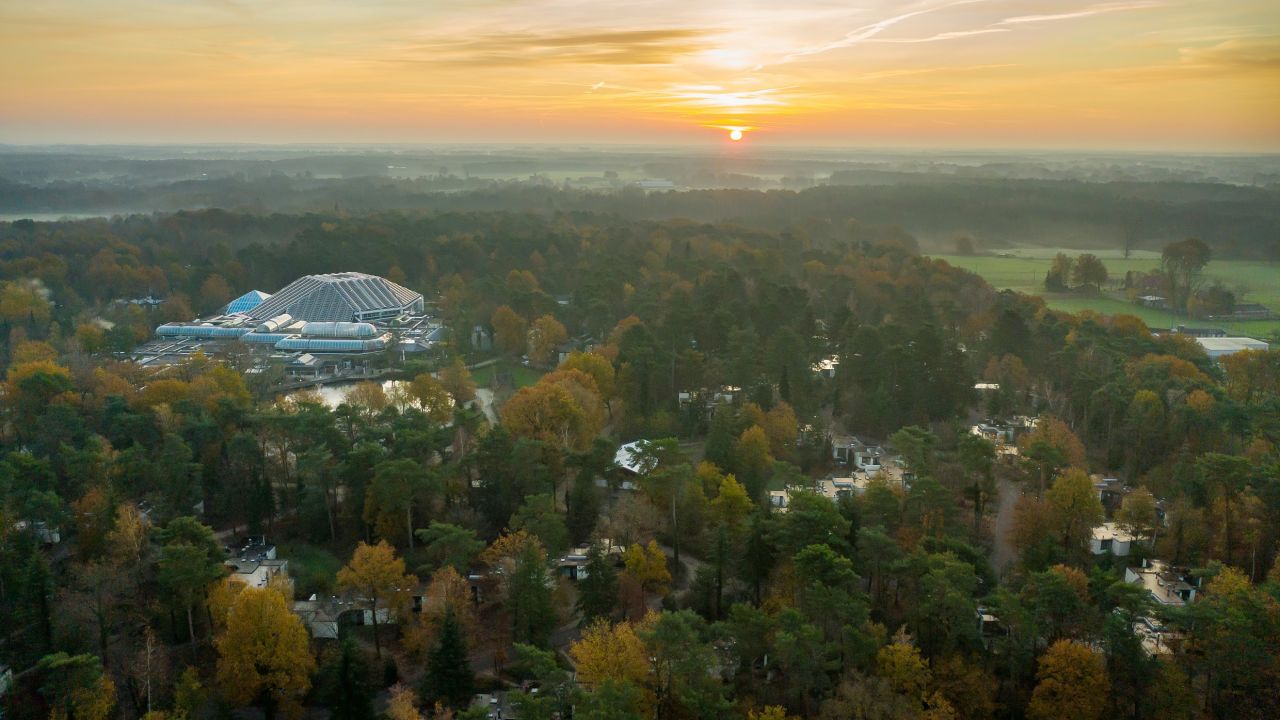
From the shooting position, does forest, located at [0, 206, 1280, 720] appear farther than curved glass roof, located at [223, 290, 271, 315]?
No

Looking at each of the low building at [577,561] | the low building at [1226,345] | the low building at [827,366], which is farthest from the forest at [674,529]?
the low building at [1226,345]

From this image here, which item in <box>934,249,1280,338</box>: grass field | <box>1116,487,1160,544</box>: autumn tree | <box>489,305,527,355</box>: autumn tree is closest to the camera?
<box>1116,487,1160,544</box>: autumn tree

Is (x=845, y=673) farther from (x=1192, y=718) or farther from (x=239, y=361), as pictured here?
(x=239, y=361)

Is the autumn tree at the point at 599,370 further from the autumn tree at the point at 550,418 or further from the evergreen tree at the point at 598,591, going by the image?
the evergreen tree at the point at 598,591

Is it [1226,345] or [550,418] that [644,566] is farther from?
[1226,345]

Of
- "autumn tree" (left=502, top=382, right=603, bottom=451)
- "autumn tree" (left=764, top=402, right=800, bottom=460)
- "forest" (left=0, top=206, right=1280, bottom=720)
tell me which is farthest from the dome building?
"autumn tree" (left=764, top=402, right=800, bottom=460)

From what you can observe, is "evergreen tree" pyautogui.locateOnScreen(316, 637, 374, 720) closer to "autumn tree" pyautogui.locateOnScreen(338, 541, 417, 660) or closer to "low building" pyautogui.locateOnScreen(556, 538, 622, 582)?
"autumn tree" pyautogui.locateOnScreen(338, 541, 417, 660)
